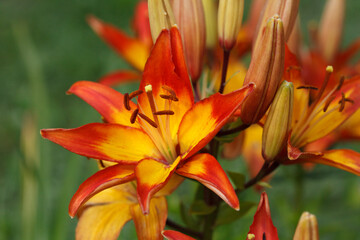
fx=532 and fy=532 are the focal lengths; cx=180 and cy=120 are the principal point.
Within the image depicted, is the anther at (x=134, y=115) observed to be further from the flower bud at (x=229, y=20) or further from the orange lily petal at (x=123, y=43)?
the orange lily petal at (x=123, y=43)

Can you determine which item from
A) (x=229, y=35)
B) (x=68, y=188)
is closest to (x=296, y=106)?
(x=229, y=35)

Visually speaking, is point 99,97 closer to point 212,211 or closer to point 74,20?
Result: point 212,211

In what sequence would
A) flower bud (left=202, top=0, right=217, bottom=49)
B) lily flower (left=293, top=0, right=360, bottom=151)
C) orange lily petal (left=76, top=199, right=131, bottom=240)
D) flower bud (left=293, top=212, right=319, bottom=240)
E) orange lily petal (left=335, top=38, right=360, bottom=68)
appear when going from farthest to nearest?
orange lily petal (left=335, top=38, right=360, bottom=68) → lily flower (left=293, top=0, right=360, bottom=151) → flower bud (left=202, top=0, right=217, bottom=49) → orange lily petal (left=76, top=199, right=131, bottom=240) → flower bud (left=293, top=212, right=319, bottom=240)

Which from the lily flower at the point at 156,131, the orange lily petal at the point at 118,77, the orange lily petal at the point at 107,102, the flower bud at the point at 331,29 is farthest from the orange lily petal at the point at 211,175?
the flower bud at the point at 331,29

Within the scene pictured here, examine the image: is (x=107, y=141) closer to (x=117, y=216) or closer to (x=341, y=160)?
(x=117, y=216)

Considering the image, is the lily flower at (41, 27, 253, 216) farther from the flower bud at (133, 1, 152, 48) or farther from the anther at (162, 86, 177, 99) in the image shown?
the flower bud at (133, 1, 152, 48)

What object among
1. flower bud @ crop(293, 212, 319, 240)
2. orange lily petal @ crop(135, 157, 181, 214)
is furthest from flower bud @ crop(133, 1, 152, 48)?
flower bud @ crop(293, 212, 319, 240)

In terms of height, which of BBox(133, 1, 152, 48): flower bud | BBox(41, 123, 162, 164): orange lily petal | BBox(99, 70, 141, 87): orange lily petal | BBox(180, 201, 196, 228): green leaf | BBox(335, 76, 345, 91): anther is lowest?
BBox(180, 201, 196, 228): green leaf

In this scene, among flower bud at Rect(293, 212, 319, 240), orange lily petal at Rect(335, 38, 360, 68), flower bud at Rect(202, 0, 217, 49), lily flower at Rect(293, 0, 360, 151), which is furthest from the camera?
orange lily petal at Rect(335, 38, 360, 68)
